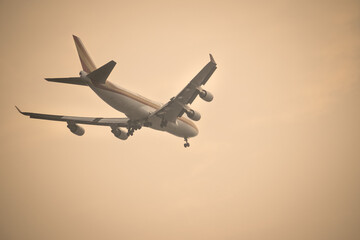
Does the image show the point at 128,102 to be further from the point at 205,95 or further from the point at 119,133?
the point at 205,95

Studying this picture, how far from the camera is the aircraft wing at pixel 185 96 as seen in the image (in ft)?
104

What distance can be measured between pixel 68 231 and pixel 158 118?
101954 millimetres

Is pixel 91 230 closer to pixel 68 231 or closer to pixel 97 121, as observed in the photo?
pixel 68 231

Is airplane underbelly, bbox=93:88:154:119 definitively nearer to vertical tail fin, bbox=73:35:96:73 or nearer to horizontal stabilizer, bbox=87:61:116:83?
horizontal stabilizer, bbox=87:61:116:83

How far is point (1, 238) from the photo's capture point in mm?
163625

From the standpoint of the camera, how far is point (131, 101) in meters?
34.7

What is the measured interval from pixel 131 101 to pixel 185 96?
191 inches

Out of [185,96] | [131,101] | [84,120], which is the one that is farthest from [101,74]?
[84,120]

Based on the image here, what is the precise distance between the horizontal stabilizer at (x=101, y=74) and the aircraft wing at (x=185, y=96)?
5952 mm

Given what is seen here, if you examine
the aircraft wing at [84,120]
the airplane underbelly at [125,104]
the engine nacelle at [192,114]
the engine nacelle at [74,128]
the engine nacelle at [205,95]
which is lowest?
the engine nacelle at [74,128]

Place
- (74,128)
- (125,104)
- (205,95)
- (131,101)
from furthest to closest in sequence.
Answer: (74,128), (131,101), (125,104), (205,95)

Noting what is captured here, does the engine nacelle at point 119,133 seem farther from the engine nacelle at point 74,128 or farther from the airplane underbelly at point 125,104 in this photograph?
the airplane underbelly at point 125,104

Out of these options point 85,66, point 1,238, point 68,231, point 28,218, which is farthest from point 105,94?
point 1,238

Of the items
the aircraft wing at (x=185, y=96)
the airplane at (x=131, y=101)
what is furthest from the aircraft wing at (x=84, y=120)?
the aircraft wing at (x=185, y=96)
